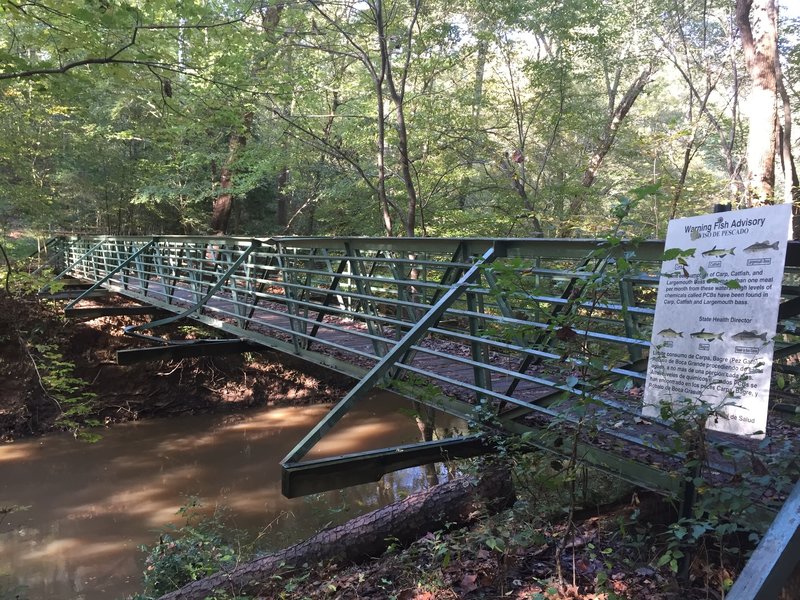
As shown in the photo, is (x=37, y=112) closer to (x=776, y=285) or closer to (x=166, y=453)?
(x=166, y=453)

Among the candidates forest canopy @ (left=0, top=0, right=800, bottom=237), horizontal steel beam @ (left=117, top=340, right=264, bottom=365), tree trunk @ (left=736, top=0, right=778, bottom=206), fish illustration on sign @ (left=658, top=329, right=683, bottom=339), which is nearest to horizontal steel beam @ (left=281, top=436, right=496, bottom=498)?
fish illustration on sign @ (left=658, top=329, right=683, bottom=339)

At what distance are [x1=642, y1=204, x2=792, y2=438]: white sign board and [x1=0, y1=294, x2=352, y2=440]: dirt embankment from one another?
375 inches

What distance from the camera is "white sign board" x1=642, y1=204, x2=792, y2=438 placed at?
1582mm

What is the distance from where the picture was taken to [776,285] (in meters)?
1.55

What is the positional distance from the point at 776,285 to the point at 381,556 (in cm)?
273

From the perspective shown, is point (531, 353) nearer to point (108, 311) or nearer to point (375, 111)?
point (108, 311)

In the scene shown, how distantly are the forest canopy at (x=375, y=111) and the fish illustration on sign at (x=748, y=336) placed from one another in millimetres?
3233

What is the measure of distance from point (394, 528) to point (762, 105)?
21.8 feet

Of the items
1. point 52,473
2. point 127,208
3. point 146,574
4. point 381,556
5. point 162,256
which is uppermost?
point 127,208

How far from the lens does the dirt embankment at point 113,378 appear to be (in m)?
10.0

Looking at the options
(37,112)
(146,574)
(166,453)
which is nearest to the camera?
(146,574)

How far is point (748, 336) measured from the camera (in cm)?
161

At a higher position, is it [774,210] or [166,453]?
[774,210]

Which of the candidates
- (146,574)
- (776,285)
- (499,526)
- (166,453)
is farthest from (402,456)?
(166,453)
